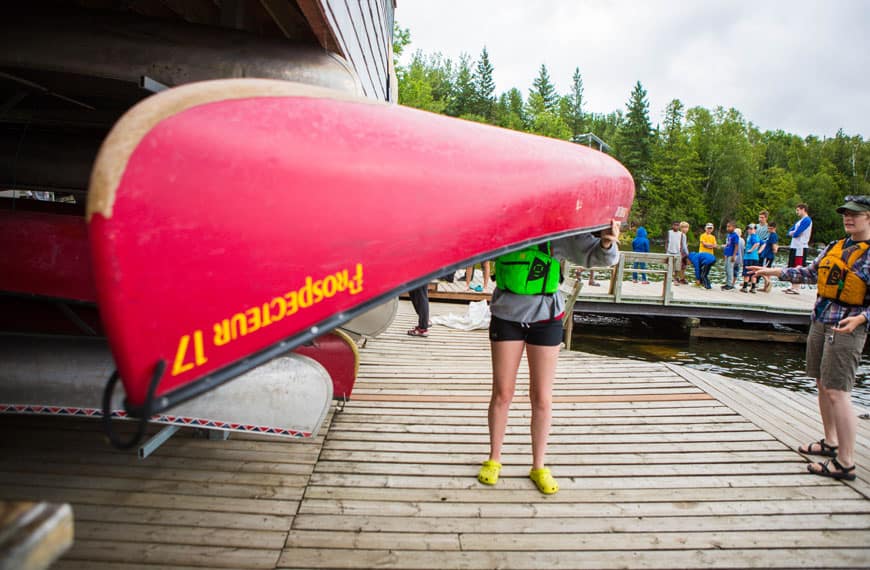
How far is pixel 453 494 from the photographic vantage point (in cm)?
250

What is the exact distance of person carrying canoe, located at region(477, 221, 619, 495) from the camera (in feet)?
7.64

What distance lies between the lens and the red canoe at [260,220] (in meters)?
1.11

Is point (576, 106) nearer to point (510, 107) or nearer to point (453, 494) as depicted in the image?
point (510, 107)

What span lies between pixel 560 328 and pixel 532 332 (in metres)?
0.15

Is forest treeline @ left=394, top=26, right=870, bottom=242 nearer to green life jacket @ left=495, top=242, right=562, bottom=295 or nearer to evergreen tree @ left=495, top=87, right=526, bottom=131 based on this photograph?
evergreen tree @ left=495, top=87, right=526, bottom=131

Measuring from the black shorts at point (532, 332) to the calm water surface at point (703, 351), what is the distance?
25.3 feet

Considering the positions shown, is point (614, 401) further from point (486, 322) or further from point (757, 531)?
point (486, 322)

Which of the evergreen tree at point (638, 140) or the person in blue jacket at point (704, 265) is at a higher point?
the evergreen tree at point (638, 140)

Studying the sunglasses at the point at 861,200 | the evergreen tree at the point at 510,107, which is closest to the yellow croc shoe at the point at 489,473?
the sunglasses at the point at 861,200

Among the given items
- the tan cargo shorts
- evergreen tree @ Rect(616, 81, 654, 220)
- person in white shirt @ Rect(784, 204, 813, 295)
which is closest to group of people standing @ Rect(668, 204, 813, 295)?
person in white shirt @ Rect(784, 204, 813, 295)

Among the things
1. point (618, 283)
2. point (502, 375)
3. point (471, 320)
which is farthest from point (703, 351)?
point (502, 375)

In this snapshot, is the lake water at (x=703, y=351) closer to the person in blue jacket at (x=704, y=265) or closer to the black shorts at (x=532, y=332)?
the person in blue jacket at (x=704, y=265)

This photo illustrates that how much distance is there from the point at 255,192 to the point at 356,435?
2156 millimetres

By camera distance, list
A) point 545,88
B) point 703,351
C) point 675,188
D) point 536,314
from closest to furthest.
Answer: point 536,314, point 703,351, point 675,188, point 545,88
